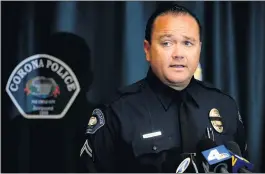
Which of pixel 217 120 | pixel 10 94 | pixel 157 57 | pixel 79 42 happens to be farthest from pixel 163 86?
pixel 10 94

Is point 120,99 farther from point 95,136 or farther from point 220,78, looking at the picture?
point 220,78

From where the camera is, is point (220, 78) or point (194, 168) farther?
point (220, 78)

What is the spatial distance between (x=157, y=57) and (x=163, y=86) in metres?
0.10

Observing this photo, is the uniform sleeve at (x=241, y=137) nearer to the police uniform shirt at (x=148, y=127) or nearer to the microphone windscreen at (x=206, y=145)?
the police uniform shirt at (x=148, y=127)

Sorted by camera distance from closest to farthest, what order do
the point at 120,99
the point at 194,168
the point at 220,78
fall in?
the point at 194,168, the point at 120,99, the point at 220,78

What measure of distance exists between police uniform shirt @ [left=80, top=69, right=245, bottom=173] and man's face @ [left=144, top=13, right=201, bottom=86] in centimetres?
6

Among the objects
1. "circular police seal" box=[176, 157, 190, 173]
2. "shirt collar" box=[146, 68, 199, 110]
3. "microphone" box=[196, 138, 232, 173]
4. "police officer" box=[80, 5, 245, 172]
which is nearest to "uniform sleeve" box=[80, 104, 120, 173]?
"police officer" box=[80, 5, 245, 172]

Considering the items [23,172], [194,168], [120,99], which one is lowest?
[23,172]

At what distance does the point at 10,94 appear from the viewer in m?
1.51

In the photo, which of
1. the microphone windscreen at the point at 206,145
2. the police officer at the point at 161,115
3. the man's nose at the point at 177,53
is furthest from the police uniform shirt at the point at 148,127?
the microphone windscreen at the point at 206,145

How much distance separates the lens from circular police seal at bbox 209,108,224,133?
4.10 ft

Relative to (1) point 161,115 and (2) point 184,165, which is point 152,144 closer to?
Result: (1) point 161,115

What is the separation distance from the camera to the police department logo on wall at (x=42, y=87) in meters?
1.50

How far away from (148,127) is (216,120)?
24 centimetres
